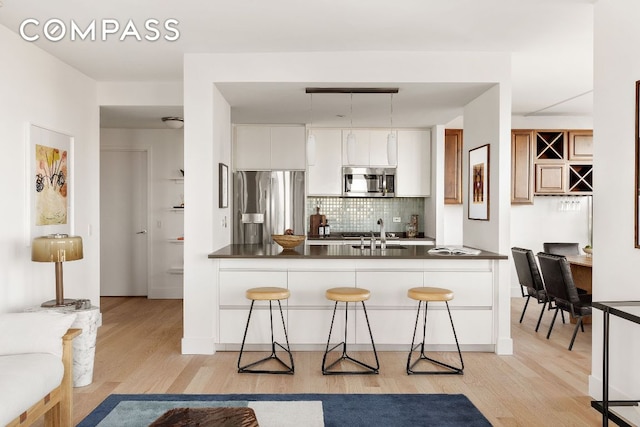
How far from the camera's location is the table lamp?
3.92 m

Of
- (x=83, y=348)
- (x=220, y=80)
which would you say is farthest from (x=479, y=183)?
(x=83, y=348)

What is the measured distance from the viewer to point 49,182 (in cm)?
460

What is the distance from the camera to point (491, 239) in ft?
15.8

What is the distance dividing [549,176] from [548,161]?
0.21 m

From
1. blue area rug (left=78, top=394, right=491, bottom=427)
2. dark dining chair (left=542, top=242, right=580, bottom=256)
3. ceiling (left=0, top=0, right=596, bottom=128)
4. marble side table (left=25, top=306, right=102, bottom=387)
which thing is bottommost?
blue area rug (left=78, top=394, right=491, bottom=427)

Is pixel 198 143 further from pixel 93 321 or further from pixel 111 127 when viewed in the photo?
pixel 111 127

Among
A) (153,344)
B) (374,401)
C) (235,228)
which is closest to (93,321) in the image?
(153,344)

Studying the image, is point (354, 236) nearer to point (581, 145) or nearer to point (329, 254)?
point (329, 254)

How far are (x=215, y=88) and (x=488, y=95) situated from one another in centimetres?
249

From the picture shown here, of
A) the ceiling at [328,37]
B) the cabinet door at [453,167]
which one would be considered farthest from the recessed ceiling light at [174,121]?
the cabinet door at [453,167]

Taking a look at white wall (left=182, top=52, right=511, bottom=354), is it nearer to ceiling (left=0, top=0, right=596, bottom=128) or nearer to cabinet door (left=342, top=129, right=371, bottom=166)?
ceiling (left=0, top=0, right=596, bottom=128)

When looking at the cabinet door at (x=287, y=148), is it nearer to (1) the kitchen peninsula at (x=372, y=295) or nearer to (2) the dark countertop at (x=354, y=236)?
(2) the dark countertop at (x=354, y=236)

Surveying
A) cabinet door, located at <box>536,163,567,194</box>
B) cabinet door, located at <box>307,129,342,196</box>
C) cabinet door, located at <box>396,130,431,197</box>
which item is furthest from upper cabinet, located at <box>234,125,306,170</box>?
cabinet door, located at <box>536,163,567,194</box>

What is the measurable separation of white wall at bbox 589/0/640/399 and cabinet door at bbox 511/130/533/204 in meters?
3.92
